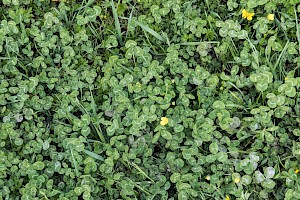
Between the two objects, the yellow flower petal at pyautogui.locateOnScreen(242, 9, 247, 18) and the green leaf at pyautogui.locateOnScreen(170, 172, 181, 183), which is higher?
the yellow flower petal at pyautogui.locateOnScreen(242, 9, 247, 18)

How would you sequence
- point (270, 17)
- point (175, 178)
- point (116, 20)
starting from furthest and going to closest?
1. point (116, 20)
2. point (270, 17)
3. point (175, 178)

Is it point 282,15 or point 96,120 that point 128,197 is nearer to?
point 96,120

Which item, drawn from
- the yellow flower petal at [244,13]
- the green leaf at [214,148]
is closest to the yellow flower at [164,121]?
the green leaf at [214,148]

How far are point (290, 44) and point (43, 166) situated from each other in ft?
6.29

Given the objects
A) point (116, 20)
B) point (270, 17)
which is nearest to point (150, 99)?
point (116, 20)

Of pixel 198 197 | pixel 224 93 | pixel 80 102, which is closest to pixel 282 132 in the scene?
pixel 224 93

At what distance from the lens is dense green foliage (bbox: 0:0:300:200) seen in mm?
2820

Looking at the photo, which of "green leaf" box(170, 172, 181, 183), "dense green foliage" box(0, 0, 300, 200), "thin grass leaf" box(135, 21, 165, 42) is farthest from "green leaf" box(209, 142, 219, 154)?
"thin grass leaf" box(135, 21, 165, 42)

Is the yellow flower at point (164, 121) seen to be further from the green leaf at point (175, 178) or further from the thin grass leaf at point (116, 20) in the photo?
the thin grass leaf at point (116, 20)

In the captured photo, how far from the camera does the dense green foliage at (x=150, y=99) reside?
2820 millimetres

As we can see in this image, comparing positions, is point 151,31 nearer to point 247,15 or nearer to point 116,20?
point 116,20

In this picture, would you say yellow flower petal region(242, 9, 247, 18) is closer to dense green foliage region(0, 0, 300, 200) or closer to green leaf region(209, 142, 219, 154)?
dense green foliage region(0, 0, 300, 200)

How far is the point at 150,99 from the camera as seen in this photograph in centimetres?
301

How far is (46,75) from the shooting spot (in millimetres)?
3172
